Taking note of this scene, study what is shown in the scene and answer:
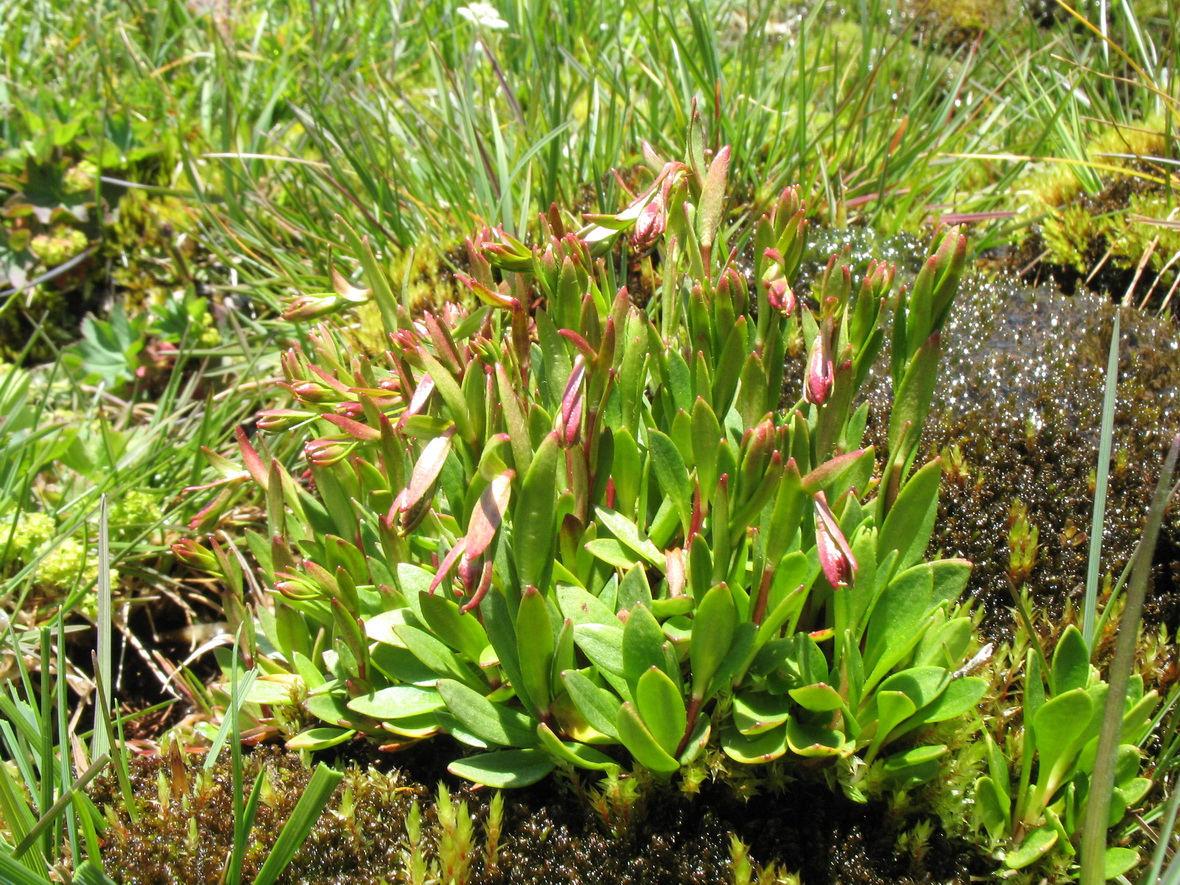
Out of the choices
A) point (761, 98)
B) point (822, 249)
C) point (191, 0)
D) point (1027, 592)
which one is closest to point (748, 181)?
point (761, 98)

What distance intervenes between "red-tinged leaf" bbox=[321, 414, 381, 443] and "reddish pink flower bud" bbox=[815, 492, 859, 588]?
33.3 inches

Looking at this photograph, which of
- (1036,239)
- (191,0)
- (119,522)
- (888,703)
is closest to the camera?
(888,703)

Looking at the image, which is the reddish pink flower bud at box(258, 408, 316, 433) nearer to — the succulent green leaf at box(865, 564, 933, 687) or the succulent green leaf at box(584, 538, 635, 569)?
the succulent green leaf at box(584, 538, 635, 569)

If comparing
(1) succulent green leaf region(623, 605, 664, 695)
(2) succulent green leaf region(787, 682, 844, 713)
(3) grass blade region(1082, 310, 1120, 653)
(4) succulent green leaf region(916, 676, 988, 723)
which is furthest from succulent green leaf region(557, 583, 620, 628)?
(3) grass blade region(1082, 310, 1120, 653)

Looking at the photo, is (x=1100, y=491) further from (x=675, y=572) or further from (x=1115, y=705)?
(x=675, y=572)

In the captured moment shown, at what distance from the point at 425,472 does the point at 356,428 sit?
1.13ft

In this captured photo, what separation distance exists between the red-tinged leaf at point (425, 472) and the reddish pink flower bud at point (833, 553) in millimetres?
602

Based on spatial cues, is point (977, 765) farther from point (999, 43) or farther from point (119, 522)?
point (999, 43)

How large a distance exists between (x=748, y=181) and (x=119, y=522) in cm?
256

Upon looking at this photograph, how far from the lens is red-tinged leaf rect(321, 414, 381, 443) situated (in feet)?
5.41

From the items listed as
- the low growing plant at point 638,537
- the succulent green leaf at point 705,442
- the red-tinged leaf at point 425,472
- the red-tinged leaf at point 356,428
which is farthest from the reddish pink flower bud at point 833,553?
the red-tinged leaf at point 356,428

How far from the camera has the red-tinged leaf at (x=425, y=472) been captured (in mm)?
1383

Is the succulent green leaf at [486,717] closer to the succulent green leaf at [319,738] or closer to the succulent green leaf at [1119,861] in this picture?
the succulent green leaf at [319,738]

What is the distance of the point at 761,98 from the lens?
364cm
